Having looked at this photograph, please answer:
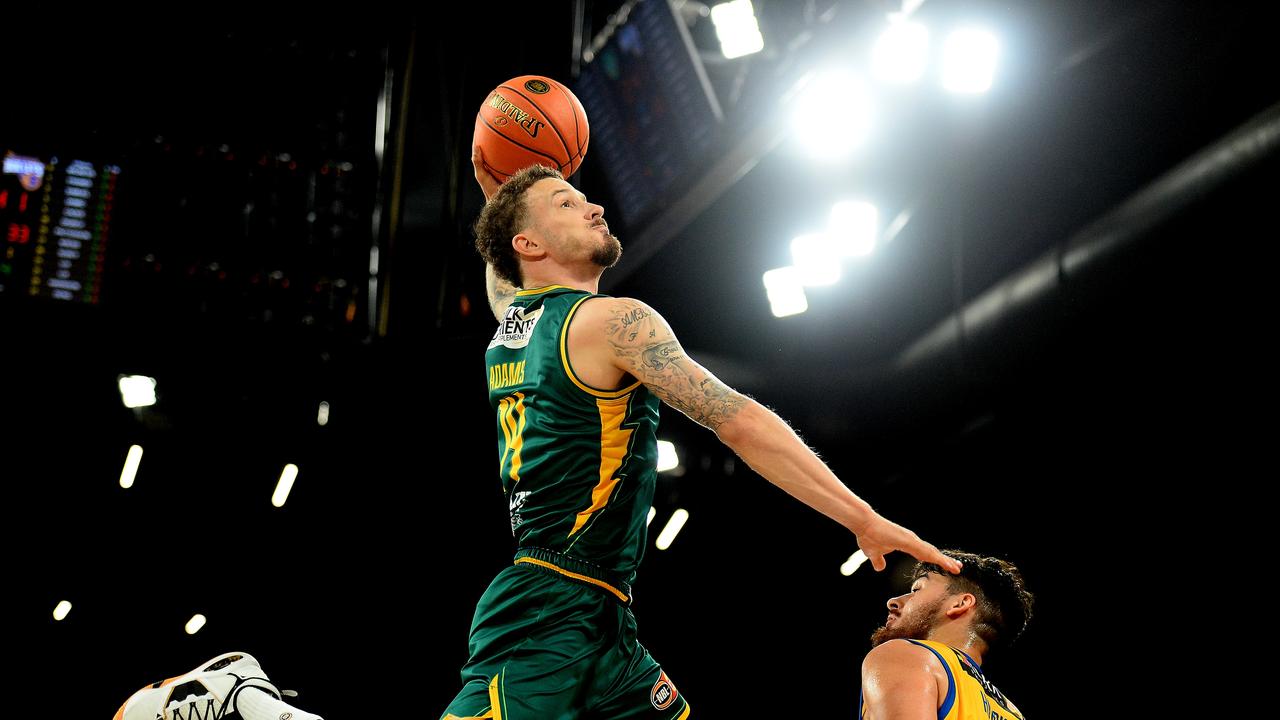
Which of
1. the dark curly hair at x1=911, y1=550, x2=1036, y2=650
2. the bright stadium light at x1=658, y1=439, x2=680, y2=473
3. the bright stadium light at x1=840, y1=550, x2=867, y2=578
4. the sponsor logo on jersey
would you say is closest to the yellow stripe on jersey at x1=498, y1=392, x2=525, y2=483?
the sponsor logo on jersey

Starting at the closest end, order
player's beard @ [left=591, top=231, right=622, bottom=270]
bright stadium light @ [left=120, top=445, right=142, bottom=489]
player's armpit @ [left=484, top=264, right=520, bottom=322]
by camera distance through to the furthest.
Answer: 1. player's beard @ [left=591, top=231, right=622, bottom=270]
2. player's armpit @ [left=484, top=264, right=520, bottom=322]
3. bright stadium light @ [left=120, top=445, right=142, bottom=489]

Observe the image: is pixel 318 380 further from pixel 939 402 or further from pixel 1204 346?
pixel 1204 346

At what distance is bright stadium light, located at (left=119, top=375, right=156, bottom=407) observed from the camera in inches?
315

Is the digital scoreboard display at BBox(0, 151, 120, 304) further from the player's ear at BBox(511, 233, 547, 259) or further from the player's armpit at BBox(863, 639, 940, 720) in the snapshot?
the player's armpit at BBox(863, 639, 940, 720)

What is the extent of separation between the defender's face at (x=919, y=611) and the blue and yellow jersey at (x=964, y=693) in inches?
5.5

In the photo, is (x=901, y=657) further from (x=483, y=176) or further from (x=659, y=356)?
(x=483, y=176)

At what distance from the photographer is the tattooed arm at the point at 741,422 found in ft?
6.52

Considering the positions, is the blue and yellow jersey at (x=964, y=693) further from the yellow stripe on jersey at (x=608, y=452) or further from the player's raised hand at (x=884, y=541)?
the yellow stripe on jersey at (x=608, y=452)

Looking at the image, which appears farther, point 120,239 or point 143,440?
point 143,440

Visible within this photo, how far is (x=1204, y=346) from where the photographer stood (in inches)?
196

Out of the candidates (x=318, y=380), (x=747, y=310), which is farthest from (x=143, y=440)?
(x=747, y=310)

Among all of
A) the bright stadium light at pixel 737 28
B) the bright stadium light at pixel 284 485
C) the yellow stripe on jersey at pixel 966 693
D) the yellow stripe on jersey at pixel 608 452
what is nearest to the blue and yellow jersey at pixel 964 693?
the yellow stripe on jersey at pixel 966 693

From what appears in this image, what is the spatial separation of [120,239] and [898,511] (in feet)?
17.8

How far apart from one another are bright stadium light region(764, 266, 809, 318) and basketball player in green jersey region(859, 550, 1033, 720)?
3.90 m
